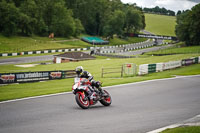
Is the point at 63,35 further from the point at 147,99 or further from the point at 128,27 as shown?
the point at 147,99

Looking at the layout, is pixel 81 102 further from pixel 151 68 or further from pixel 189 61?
pixel 189 61

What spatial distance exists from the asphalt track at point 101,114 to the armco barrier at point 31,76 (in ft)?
43.8

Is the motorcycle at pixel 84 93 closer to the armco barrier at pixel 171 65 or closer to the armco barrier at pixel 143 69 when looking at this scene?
the armco barrier at pixel 143 69

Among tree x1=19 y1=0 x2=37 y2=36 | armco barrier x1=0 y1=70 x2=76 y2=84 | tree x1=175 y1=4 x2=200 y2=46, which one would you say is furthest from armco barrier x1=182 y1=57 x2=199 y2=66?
tree x1=19 y1=0 x2=37 y2=36

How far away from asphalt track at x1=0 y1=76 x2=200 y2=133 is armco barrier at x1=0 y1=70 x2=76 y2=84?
13.3 m

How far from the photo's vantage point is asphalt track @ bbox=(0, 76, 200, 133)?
9656 mm

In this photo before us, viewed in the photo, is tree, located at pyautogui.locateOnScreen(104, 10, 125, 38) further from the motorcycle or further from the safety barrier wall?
the motorcycle

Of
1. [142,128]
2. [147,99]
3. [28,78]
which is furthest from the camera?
[28,78]

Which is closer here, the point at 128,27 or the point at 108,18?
the point at 108,18

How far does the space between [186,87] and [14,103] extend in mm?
13447

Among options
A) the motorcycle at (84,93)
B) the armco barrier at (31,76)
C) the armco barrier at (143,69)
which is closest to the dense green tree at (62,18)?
the armco barrier at (31,76)

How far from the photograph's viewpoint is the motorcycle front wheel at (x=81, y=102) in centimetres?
1270

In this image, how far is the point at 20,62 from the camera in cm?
5681

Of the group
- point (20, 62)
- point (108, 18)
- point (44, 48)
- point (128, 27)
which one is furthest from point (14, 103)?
point (128, 27)
